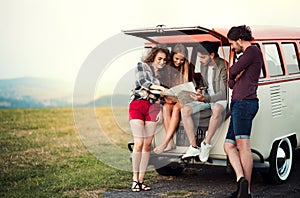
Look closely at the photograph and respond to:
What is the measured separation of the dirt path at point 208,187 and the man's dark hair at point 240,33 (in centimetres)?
195

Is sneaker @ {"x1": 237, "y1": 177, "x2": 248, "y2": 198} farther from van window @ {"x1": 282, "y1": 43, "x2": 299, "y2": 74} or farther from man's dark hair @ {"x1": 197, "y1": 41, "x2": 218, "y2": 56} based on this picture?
van window @ {"x1": 282, "y1": 43, "x2": 299, "y2": 74}

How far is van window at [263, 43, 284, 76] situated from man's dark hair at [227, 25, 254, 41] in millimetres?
697

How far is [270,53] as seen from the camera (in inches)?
291

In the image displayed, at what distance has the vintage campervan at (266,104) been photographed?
6914 millimetres

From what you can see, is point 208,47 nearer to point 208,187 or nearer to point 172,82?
point 172,82

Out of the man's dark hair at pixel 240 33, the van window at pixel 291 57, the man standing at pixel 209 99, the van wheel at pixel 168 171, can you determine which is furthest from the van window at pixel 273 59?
the van wheel at pixel 168 171

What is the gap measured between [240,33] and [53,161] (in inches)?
175

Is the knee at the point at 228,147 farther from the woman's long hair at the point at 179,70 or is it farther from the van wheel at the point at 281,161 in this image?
the woman's long hair at the point at 179,70

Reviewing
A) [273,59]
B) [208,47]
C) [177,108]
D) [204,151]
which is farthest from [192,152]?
[273,59]

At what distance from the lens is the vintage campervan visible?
6914 mm

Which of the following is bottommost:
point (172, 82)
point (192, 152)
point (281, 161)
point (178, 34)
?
point (281, 161)

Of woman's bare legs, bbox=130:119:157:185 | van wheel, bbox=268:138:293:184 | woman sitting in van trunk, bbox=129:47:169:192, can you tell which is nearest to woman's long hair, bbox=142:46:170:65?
woman sitting in van trunk, bbox=129:47:169:192

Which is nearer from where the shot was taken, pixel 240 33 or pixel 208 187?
pixel 240 33

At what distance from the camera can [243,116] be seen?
21.2 ft
